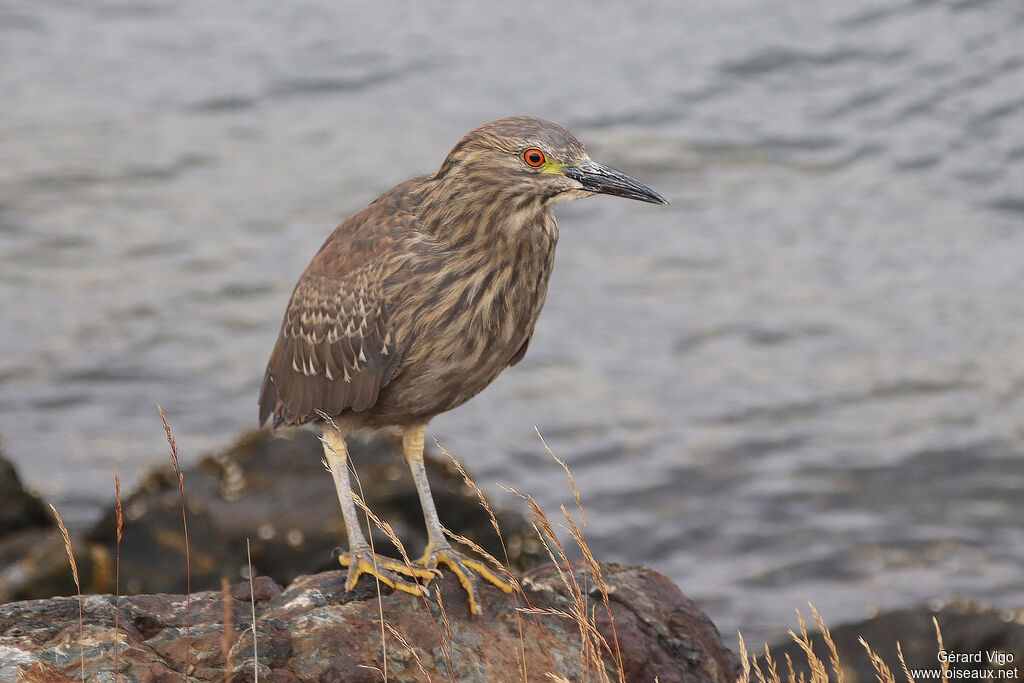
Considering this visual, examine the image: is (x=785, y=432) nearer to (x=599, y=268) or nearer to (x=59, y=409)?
(x=599, y=268)

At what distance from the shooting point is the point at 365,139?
663 inches

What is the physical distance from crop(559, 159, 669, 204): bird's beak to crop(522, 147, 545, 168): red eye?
0.09 meters

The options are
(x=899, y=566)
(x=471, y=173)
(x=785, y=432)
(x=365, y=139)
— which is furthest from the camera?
Answer: (x=365, y=139)

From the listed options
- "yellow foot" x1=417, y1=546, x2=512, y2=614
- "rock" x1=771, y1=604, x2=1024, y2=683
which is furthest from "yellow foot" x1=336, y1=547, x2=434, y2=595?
"rock" x1=771, y1=604, x2=1024, y2=683

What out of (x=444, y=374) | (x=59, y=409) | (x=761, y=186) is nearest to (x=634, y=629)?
(x=444, y=374)

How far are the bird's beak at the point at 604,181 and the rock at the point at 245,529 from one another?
3486 millimetres

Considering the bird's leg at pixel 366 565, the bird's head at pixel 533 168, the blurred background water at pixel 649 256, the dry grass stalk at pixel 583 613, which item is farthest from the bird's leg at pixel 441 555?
the blurred background water at pixel 649 256

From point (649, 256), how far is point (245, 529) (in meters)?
7.42

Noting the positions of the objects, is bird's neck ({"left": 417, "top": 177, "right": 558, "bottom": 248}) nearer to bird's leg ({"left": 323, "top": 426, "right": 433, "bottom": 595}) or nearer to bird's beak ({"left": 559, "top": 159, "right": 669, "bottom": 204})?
bird's beak ({"left": 559, "top": 159, "right": 669, "bottom": 204})

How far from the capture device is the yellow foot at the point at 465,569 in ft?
15.8

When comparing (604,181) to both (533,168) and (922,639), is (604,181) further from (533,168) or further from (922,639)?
(922,639)

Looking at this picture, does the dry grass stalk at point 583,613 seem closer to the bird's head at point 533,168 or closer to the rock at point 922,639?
the bird's head at point 533,168

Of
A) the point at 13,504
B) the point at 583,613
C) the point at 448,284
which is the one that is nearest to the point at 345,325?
the point at 448,284

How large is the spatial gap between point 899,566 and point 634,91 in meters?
9.97
